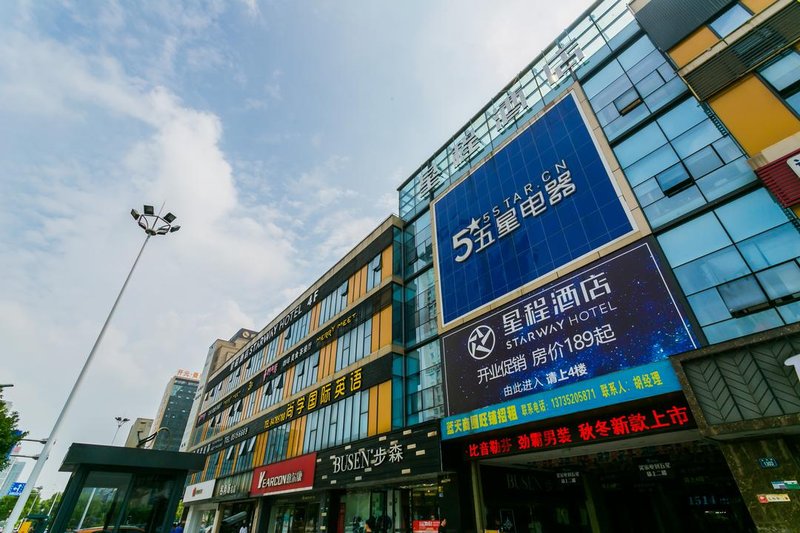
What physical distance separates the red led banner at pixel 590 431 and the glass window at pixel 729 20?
1360 centimetres

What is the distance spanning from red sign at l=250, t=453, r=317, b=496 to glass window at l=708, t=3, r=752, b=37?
27.7 metres

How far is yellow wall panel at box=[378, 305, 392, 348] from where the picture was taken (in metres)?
22.6

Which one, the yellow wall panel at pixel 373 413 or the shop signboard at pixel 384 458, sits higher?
the yellow wall panel at pixel 373 413

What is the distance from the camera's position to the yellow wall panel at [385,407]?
1998cm

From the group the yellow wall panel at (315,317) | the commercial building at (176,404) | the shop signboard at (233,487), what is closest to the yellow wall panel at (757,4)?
the yellow wall panel at (315,317)

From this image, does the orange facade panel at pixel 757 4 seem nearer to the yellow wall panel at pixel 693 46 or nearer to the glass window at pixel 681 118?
the yellow wall panel at pixel 693 46

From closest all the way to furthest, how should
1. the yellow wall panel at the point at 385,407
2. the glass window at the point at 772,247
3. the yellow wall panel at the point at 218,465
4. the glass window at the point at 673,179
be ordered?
1. the glass window at the point at 772,247
2. the glass window at the point at 673,179
3. the yellow wall panel at the point at 385,407
4. the yellow wall panel at the point at 218,465

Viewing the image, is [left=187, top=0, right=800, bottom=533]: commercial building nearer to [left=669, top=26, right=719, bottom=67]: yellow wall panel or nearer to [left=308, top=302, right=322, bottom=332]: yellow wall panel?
[left=669, top=26, right=719, bottom=67]: yellow wall panel

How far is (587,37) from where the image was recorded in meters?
19.8

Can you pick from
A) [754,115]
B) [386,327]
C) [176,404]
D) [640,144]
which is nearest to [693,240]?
[754,115]

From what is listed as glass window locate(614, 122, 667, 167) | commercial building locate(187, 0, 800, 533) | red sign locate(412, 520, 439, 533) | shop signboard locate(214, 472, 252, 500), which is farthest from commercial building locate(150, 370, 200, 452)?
glass window locate(614, 122, 667, 167)

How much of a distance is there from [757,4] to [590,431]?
52.5 feet

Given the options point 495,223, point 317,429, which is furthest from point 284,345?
point 495,223

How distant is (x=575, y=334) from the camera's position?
13828 mm
